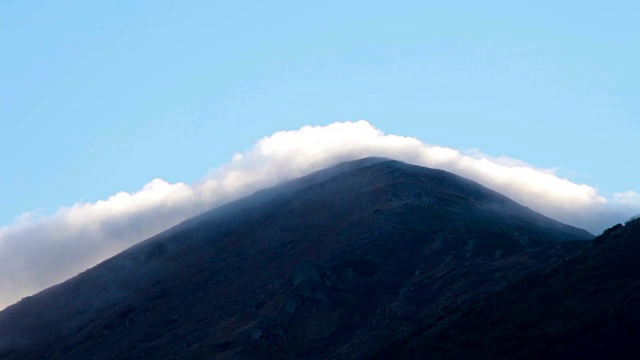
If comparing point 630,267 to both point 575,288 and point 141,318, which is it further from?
point 141,318

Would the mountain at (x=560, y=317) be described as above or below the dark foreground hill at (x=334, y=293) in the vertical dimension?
below

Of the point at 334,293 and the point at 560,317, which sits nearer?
the point at 560,317

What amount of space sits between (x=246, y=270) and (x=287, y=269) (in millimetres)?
14604

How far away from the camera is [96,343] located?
180 meters

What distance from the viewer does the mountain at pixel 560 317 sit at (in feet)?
295

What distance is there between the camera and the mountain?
295ft

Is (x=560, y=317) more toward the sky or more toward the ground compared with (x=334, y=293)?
more toward the ground

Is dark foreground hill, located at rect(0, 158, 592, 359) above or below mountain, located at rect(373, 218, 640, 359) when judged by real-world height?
above

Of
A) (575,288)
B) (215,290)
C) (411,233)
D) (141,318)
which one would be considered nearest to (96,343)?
(141,318)

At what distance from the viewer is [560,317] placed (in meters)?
100

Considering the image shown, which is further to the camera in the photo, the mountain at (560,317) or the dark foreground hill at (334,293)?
the dark foreground hill at (334,293)

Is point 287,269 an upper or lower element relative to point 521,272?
upper

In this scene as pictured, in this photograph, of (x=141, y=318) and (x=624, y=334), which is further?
(x=141, y=318)

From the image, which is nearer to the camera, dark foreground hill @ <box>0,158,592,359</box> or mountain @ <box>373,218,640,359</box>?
mountain @ <box>373,218,640,359</box>
